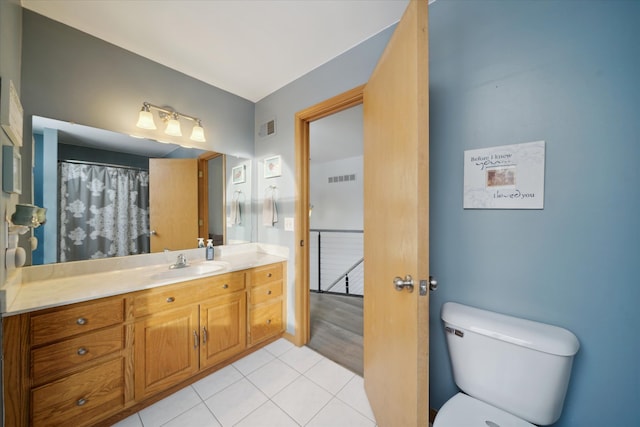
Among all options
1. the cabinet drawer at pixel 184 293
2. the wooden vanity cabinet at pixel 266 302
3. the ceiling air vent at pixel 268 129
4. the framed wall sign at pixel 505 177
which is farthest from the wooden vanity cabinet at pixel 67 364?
the framed wall sign at pixel 505 177

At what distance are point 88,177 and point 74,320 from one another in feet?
3.28

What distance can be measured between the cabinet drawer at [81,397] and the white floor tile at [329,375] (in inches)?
46.2

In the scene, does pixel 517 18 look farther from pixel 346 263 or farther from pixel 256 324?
pixel 346 263

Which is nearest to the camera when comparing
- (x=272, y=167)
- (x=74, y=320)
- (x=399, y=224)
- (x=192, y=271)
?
(x=399, y=224)

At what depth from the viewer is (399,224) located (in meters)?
1.01

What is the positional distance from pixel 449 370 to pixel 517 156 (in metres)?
1.19

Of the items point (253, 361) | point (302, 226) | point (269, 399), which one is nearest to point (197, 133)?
point (302, 226)

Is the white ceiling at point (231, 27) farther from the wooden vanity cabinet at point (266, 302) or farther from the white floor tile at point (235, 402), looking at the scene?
the white floor tile at point (235, 402)

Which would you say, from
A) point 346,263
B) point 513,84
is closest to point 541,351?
point 513,84

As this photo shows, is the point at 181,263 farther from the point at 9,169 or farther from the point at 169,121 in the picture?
the point at 169,121

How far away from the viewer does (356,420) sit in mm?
1306

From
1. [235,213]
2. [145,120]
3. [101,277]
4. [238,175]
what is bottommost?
[101,277]

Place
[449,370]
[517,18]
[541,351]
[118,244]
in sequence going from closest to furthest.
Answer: [541,351]
[517,18]
[449,370]
[118,244]

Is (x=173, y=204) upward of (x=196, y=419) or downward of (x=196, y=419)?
upward
